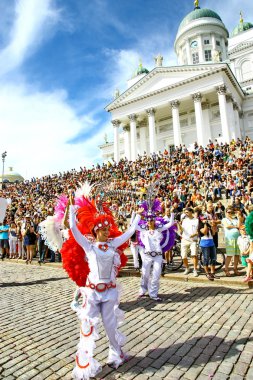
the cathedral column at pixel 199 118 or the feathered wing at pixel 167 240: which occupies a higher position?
the cathedral column at pixel 199 118

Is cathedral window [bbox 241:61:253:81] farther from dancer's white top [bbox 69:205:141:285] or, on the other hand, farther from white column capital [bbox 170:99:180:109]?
dancer's white top [bbox 69:205:141:285]

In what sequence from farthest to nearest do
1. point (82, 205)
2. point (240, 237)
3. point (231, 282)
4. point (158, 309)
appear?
point (240, 237) → point (231, 282) → point (158, 309) → point (82, 205)

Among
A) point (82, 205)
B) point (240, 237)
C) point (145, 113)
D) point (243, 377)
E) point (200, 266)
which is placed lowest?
point (243, 377)

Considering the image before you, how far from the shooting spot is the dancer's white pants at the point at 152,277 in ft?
20.7

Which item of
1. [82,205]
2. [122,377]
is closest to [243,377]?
[122,377]

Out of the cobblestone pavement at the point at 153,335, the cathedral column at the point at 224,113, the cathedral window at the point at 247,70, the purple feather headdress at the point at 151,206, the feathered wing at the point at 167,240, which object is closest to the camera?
the cobblestone pavement at the point at 153,335

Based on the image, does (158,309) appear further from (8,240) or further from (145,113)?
(145,113)

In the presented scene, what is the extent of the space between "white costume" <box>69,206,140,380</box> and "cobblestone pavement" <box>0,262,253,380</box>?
288 millimetres

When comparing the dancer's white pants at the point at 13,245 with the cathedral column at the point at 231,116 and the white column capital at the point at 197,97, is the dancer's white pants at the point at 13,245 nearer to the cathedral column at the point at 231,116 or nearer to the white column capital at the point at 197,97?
the cathedral column at the point at 231,116

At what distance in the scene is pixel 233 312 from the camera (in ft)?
17.2

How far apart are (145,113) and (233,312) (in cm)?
3991

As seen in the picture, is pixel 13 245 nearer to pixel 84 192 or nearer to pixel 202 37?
pixel 84 192

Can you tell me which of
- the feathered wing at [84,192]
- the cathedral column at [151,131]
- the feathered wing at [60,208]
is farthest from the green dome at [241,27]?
the feathered wing at [84,192]

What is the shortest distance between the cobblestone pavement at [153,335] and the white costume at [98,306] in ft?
0.95
